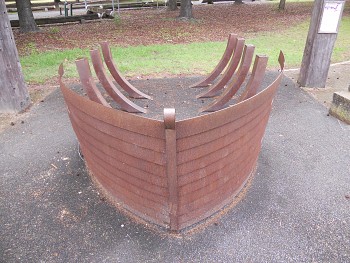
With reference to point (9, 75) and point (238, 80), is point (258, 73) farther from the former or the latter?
point (9, 75)

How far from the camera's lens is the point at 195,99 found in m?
6.01

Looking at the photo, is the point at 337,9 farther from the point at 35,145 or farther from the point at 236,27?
the point at 236,27

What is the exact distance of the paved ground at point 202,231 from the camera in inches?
106

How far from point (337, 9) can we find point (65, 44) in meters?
8.43

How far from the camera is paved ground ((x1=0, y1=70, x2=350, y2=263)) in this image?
2705mm

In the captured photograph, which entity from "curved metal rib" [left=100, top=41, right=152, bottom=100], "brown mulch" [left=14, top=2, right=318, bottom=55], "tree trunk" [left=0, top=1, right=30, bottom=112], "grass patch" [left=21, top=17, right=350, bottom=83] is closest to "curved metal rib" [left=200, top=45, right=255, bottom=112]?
"curved metal rib" [left=100, top=41, right=152, bottom=100]

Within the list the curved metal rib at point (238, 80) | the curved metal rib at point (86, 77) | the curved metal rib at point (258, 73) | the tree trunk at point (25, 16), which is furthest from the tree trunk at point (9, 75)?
the tree trunk at point (25, 16)

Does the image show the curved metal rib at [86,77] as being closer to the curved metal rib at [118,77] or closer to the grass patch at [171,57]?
the curved metal rib at [118,77]

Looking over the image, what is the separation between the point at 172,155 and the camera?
2326mm

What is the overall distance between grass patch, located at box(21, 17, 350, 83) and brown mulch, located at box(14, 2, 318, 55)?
3.45ft

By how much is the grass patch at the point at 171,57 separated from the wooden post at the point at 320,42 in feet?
5.22

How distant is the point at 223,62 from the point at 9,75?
12.9 ft

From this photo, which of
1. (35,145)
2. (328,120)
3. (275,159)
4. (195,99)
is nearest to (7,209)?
(35,145)

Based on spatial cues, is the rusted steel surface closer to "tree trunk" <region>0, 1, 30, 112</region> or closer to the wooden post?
the wooden post
